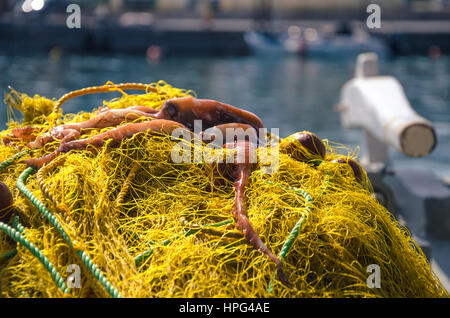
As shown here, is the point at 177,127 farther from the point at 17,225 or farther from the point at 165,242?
the point at 17,225

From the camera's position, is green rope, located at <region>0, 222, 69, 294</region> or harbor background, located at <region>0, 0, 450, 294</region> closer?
green rope, located at <region>0, 222, 69, 294</region>

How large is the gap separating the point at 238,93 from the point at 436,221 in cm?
1851

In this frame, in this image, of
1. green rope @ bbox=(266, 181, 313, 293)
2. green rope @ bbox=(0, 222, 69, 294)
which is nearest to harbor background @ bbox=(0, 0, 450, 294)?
green rope @ bbox=(266, 181, 313, 293)

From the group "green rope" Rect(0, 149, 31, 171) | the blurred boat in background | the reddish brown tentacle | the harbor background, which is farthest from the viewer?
the blurred boat in background

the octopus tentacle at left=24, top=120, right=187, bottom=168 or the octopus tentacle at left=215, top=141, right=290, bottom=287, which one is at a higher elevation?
the octopus tentacle at left=24, top=120, right=187, bottom=168

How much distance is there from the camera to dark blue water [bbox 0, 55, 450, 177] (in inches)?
687

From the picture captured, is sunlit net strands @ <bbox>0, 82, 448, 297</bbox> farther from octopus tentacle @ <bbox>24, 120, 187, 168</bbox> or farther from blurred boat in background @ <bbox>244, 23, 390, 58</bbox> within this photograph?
blurred boat in background @ <bbox>244, 23, 390, 58</bbox>

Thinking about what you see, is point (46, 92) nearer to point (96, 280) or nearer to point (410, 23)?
point (96, 280)

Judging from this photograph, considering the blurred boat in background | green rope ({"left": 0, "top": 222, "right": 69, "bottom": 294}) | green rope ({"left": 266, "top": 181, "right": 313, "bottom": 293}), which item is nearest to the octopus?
green rope ({"left": 266, "top": 181, "right": 313, "bottom": 293})

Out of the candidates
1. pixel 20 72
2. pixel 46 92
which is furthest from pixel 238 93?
pixel 20 72

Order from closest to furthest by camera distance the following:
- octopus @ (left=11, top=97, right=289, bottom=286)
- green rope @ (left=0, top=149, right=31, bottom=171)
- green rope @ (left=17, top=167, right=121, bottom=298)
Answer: green rope @ (left=17, top=167, right=121, bottom=298), octopus @ (left=11, top=97, right=289, bottom=286), green rope @ (left=0, top=149, right=31, bottom=171)

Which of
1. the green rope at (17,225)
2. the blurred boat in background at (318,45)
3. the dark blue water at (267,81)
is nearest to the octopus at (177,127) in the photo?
the green rope at (17,225)

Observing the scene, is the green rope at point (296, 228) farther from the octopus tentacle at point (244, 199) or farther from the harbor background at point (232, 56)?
the harbor background at point (232, 56)

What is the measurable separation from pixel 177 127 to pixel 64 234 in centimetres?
78
